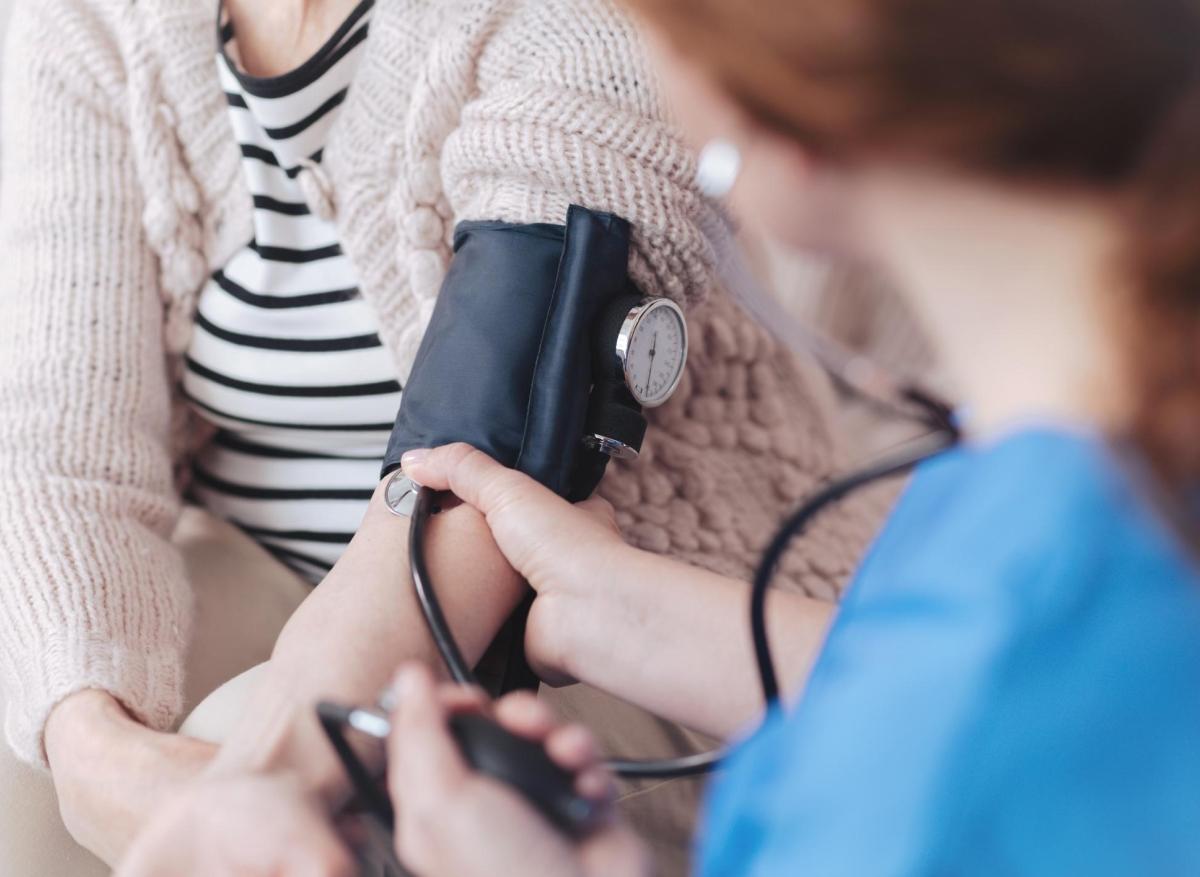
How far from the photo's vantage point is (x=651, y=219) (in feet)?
2.55

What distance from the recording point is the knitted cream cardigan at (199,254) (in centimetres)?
78

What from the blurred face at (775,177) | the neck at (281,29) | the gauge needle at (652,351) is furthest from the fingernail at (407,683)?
the neck at (281,29)

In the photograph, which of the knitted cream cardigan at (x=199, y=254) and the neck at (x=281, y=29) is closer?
the knitted cream cardigan at (x=199, y=254)

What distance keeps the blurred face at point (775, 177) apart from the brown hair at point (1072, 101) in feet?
0.19

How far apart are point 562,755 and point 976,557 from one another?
179 millimetres

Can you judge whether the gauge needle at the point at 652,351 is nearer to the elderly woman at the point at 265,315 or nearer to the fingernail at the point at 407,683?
the elderly woman at the point at 265,315

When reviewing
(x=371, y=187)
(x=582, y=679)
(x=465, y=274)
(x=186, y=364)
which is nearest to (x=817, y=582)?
(x=582, y=679)

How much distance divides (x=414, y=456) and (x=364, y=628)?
123 mm

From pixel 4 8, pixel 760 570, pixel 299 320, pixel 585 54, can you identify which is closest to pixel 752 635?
pixel 760 570

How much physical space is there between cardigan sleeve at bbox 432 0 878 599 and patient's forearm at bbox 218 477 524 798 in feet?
0.51

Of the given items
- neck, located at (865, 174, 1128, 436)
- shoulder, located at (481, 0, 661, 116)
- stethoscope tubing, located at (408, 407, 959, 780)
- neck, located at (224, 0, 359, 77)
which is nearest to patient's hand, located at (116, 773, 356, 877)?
stethoscope tubing, located at (408, 407, 959, 780)

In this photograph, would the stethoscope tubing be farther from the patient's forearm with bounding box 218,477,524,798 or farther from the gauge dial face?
the gauge dial face

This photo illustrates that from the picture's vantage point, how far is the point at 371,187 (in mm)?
902

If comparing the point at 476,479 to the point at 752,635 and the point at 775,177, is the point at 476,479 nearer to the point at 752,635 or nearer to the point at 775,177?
the point at 752,635
